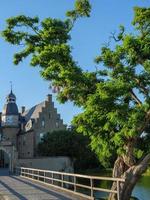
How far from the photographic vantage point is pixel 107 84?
19266 millimetres

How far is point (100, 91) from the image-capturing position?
62.7ft

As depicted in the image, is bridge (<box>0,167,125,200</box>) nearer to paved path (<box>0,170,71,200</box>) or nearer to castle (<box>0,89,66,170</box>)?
paved path (<box>0,170,71,200</box>)

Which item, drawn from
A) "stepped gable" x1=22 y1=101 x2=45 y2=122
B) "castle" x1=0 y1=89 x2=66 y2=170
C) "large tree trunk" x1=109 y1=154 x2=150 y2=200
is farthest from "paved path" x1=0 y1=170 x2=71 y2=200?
"stepped gable" x1=22 y1=101 x2=45 y2=122

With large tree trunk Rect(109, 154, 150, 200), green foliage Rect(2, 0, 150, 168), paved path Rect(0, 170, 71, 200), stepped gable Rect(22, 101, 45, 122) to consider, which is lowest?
paved path Rect(0, 170, 71, 200)

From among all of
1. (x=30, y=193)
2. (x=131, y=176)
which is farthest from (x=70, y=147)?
(x=131, y=176)

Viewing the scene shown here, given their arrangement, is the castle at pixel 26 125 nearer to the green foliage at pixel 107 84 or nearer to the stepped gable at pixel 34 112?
the stepped gable at pixel 34 112

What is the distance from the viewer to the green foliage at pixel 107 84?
738 inches

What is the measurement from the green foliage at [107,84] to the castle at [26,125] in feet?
167

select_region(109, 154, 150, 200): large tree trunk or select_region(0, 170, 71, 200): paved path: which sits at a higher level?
select_region(109, 154, 150, 200): large tree trunk

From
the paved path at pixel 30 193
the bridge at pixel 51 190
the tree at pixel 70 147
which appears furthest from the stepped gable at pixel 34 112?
the paved path at pixel 30 193

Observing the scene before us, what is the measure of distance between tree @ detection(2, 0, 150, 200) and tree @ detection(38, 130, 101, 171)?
51.0 metres

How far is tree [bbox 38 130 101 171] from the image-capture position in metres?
72.9

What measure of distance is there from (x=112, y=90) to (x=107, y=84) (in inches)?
20.2

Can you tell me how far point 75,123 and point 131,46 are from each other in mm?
4084
